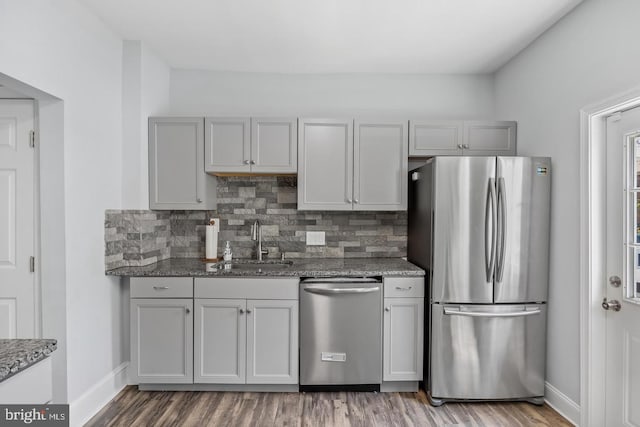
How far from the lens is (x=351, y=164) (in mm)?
3164

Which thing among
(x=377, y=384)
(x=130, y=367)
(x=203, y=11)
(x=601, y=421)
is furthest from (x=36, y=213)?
(x=601, y=421)

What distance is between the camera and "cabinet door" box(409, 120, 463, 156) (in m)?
3.20

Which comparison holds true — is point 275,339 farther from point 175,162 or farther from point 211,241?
point 175,162

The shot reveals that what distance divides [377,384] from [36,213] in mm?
2621

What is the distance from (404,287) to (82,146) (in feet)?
8.05

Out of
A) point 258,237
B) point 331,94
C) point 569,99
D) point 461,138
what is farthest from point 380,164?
point 569,99

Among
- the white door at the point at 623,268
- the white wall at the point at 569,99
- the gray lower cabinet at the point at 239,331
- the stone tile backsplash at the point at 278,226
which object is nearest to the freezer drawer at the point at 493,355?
the white wall at the point at 569,99

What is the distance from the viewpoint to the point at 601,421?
230 cm

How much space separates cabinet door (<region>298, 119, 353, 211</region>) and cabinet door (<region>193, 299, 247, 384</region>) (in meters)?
1.01

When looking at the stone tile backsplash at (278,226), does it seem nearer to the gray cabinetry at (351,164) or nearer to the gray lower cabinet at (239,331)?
the gray cabinetry at (351,164)

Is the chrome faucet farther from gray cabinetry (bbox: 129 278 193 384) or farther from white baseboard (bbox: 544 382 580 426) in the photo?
white baseboard (bbox: 544 382 580 426)

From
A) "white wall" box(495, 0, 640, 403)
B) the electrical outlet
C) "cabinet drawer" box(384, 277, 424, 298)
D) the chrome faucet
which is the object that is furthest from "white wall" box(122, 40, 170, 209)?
"white wall" box(495, 0, 640, 403)

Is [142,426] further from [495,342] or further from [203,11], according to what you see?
[203,11]

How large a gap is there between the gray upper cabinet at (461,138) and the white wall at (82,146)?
2416 mm
